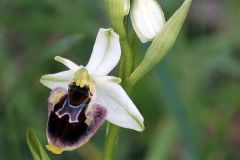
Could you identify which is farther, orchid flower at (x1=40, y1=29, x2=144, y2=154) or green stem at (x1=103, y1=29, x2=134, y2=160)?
green stem at (x1=103, y1=29, x2=134, y2=160)

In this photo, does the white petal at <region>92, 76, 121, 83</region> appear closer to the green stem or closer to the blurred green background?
the green stem

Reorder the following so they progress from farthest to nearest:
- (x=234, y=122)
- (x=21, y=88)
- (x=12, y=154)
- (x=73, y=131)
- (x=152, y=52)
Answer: (x=234, y=122), (x=21, y=88), (x=12, y=154), (x=152, y=52), (x=73, y=131)

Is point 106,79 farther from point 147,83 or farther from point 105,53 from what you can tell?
point 147,83

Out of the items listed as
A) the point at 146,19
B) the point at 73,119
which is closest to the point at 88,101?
the point at 73,119

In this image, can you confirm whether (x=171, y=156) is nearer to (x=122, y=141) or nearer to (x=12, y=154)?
(x=122, y=141)

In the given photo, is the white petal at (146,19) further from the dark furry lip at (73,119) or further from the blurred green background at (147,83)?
the blurred green background at (147,83)

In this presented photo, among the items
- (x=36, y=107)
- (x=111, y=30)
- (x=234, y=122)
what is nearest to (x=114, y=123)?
(x=111, y=30)

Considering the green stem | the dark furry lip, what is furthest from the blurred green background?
the dark furry lip
